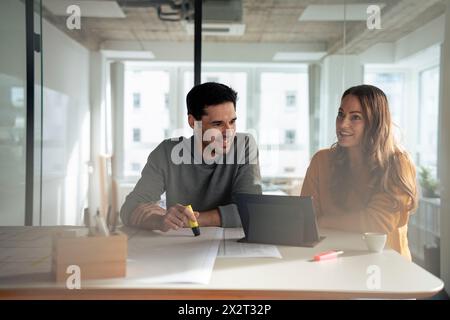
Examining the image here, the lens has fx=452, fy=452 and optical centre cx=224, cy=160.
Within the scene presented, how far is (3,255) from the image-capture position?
119 centimetres

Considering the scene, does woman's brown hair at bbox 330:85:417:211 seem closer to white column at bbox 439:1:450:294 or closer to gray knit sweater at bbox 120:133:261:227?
gray knit sweater at bbox 120:133:261:227

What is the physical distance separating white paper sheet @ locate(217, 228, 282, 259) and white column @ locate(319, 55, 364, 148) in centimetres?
234

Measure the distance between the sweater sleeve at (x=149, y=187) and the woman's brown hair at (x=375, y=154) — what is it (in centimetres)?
73

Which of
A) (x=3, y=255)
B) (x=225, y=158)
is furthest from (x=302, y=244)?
(x=3, y=255)

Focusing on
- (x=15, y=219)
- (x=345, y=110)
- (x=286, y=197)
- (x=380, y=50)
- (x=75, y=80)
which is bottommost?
(x=15, y=219)

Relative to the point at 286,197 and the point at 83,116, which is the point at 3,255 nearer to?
the point at 286,197

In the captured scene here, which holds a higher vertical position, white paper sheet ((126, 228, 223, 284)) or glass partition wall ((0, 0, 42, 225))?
glass partition wall ((0, 0, 42, 225))

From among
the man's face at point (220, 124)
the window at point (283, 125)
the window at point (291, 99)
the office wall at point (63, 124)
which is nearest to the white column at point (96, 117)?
the office wall at point (63, 124)

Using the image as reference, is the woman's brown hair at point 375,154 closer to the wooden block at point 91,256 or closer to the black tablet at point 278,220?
the black tablet at point 278,220

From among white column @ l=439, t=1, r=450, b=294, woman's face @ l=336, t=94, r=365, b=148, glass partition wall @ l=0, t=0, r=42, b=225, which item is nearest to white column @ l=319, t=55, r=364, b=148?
white column @ l=439, t=1, r=450, b=294

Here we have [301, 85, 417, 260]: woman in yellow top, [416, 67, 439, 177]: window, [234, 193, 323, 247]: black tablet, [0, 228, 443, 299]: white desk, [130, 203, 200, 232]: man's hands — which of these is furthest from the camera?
[416, 67, 439, 177]: window

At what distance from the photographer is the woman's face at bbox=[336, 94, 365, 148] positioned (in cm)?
186

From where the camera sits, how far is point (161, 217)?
1559 mm
